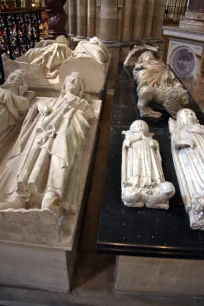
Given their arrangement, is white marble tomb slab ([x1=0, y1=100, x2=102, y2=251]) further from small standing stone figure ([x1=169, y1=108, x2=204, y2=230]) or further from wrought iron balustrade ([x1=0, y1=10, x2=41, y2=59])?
wrought iron balustrade ([x1=0, y1=10, x2=41, y2=59])

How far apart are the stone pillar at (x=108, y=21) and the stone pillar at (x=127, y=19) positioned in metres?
0.48

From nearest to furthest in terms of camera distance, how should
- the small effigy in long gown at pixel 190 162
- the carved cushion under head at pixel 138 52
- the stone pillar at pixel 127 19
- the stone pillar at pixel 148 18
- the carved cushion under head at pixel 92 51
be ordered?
the small effigy in long gown at pixel 190 162 → the carved cushion under head at pixel 92 51 → the carved cushion under head at pixel 138 52 → the stone pillar at pixel 127 19 → the stone pillar at pixel 148 18

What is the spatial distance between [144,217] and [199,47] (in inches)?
165

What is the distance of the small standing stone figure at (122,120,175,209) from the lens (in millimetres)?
1674

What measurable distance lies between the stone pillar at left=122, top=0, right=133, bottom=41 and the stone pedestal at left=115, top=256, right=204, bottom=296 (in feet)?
Answer: 18.8

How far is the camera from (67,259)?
5.36 feet

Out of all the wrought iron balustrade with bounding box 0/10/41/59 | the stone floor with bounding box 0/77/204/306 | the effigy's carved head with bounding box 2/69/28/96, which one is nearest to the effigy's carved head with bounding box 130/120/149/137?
the stone floor with bounding box 0/77/204/306

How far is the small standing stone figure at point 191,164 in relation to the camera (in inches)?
62.0

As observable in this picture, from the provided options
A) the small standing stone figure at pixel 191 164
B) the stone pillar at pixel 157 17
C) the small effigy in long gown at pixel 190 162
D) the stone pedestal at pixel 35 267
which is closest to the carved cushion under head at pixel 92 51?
the small standing stone figure at pixel 191 164

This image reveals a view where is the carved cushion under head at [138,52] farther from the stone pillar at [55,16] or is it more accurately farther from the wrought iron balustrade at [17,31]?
the wrought iron balustrade at [17,31]

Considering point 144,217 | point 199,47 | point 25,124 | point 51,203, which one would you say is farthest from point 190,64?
point 51,203

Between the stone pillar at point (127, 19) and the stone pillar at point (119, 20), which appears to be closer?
the stone pillar at point (119, 20)

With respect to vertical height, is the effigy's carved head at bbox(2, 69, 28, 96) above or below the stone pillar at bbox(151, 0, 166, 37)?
below

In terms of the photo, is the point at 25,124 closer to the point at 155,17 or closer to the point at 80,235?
the point at 80,235
